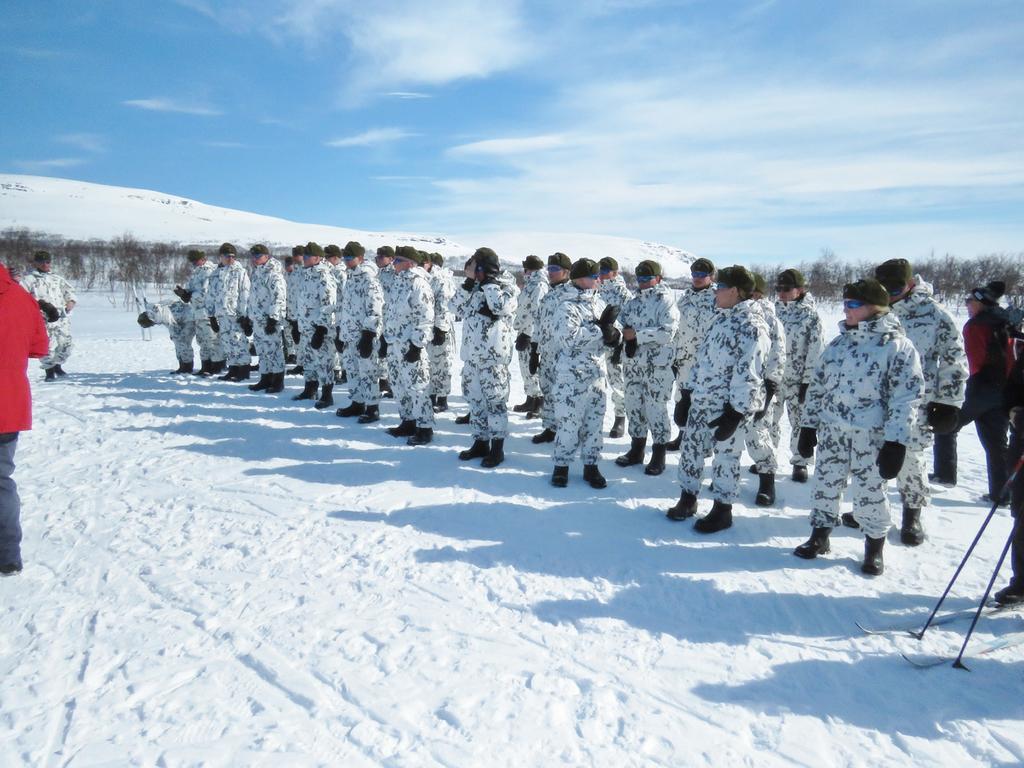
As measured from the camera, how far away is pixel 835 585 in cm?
379

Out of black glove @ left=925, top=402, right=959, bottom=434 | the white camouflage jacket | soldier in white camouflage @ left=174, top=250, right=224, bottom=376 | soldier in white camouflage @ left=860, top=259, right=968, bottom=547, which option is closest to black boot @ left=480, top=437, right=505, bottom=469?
the white camouflage jacket

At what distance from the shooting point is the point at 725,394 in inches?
174

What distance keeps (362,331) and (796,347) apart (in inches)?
215

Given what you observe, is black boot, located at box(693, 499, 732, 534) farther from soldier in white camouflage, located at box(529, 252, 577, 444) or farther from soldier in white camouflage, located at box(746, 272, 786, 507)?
soldier in white camouflage, located at box(529, 252, 577, 444)

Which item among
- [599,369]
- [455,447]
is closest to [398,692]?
[599,369]

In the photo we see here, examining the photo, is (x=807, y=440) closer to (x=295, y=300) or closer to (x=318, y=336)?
(x=318, y=336)

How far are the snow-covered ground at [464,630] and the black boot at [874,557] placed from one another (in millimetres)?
96

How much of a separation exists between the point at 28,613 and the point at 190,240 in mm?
118174

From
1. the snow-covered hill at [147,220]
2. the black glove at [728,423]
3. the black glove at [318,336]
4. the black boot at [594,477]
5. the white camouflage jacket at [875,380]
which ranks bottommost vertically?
the black boot at [594,477]

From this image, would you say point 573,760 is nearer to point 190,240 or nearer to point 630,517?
point 630,517

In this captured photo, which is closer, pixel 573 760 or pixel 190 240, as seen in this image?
pixel 573 760

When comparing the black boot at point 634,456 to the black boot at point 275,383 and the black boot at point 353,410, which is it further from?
the black boot at point 275,383

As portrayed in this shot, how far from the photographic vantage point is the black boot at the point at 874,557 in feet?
12.8

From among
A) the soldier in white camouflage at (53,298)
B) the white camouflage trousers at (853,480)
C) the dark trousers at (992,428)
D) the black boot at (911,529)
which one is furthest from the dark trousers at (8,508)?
the soldier in white camouflage at (53,298)
